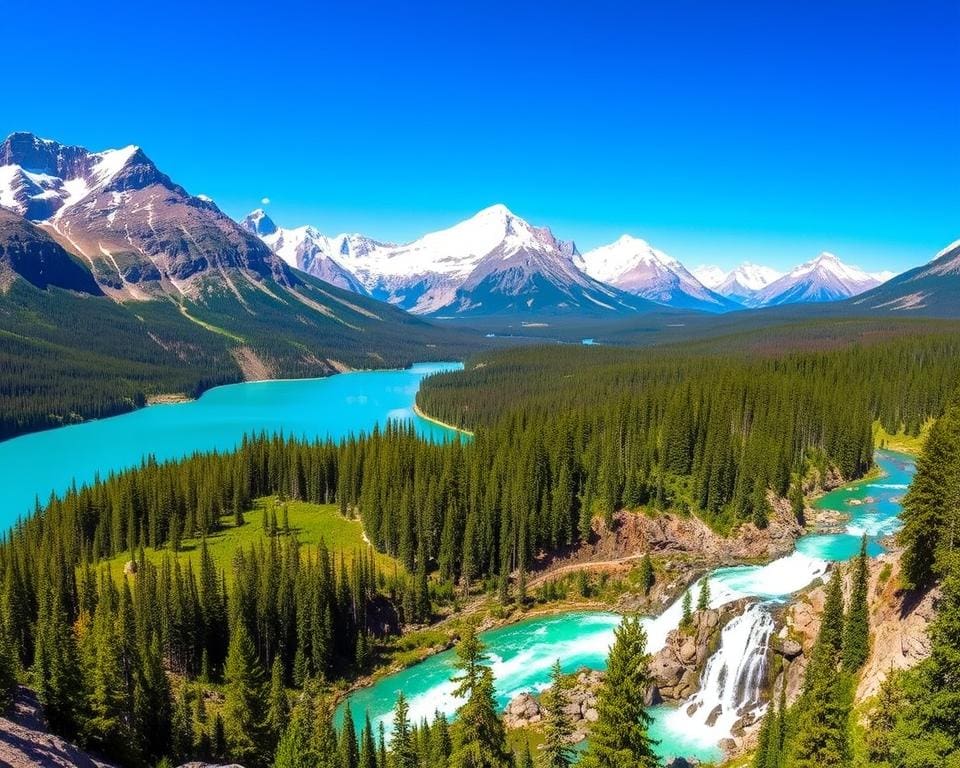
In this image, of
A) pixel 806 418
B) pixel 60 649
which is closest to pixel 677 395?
pixel 806 418

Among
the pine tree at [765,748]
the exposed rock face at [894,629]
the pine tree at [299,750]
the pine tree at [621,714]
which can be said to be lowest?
the pine tree at [765,748]

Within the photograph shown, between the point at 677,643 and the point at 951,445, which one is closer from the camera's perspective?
the point at 951,445

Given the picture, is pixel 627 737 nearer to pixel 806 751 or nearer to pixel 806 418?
pixel 806 751

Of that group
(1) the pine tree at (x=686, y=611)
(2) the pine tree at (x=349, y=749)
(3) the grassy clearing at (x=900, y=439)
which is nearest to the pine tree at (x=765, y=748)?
(1) the pine tree at (x=686, y=611)

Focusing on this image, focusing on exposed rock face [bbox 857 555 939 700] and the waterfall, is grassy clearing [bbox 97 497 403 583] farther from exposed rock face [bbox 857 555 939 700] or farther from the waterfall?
exposed rock face [bbox 857 555 939 700]

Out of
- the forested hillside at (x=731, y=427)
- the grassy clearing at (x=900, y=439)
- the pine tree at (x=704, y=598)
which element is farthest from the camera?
the grassy clearing at (x=900, y=439)

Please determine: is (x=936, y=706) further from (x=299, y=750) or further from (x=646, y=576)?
(x=646, y=576)

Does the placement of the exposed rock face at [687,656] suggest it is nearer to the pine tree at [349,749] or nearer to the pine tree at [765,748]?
the pine tree at [765,748]
